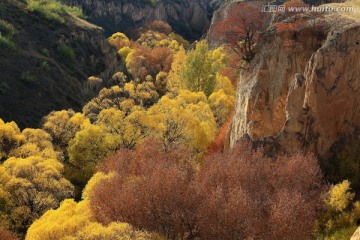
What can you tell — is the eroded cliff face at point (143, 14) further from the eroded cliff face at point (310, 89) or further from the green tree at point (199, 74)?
the eroded cliff face at point (310, 89)

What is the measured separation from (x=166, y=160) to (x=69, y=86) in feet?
159

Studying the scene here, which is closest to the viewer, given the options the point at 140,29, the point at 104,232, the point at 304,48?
the point at 104,232

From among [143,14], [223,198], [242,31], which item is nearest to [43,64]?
[242,31]

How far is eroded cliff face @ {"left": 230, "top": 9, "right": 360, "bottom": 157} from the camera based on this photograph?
3083cm

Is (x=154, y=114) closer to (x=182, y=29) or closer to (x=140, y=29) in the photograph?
(x=140, y=29)

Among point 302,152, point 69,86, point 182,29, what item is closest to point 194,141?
point 302,152

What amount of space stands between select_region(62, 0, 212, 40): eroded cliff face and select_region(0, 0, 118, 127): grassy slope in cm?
5430

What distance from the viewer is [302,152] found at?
3177 cm

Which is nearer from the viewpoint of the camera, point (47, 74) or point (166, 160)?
point (166, 160)

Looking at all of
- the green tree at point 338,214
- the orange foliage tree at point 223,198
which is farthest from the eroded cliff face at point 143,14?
the green tree at point 338,214

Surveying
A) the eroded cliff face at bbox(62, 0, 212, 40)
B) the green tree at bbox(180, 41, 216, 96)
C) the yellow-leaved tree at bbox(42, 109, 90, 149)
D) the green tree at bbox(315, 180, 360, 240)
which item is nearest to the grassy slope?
the yellow-leaved tree at bbox(42, 109, 90, 149)

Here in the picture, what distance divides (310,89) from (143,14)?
152294mm

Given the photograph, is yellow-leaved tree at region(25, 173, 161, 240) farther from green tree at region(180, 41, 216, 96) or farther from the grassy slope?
green tree at region(180, 41, 216, 96)

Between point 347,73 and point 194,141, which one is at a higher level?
point 347,73
